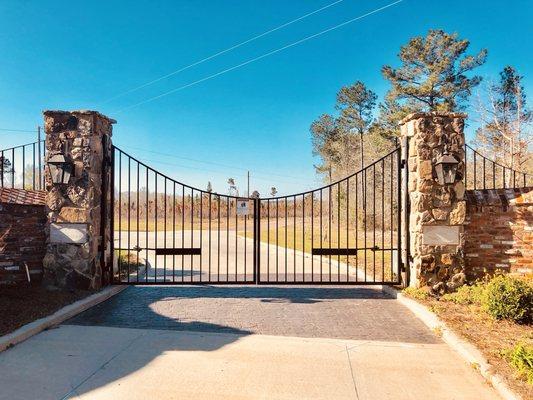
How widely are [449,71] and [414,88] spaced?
1.72 meters

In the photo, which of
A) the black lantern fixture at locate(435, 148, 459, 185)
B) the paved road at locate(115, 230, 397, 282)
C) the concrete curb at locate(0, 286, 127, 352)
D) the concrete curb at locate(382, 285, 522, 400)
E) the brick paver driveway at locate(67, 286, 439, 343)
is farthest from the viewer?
the paved road at locate(115, 230, 397, 282)

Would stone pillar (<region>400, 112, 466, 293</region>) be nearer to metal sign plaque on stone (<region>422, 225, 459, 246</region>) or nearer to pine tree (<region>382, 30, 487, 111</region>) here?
metal sign plaque on stone (<region>422, 225, 459, 246</region>)

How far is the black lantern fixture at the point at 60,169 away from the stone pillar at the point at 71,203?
5cm

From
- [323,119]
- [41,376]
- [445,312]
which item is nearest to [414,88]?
[323,119]

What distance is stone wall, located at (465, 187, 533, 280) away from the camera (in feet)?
19.7

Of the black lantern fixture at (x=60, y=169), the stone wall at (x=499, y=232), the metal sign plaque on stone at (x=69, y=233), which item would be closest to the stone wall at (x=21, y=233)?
the metal sign plaque on stone at (x=69, y=233)

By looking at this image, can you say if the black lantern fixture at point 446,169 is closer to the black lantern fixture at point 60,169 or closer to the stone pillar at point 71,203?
the stone pillar at point 71,203

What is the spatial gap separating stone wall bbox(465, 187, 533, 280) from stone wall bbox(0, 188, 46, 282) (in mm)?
7043

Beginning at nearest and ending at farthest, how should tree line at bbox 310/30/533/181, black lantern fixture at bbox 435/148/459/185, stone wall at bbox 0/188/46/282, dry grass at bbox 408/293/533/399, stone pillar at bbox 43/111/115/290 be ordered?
dry grass at bbox 408/293/533/399 → stone wall at bbox 0/188/46/282 → black lantern fixture at bbox 435/148/459/185 → stone pillar at bbox 43/111/115/290 → tree line at bbox 310/30/533/181

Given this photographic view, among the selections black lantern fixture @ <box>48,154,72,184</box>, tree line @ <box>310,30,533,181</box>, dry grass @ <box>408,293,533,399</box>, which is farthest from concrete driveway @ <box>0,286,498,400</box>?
tree line @ <box>310,30,533,181</box>

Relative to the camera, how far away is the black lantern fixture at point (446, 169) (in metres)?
5.95

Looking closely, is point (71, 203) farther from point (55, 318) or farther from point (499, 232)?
point (499, 232)

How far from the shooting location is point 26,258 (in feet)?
20.0

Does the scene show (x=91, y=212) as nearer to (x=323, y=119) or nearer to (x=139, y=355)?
(x=139, y=355)
